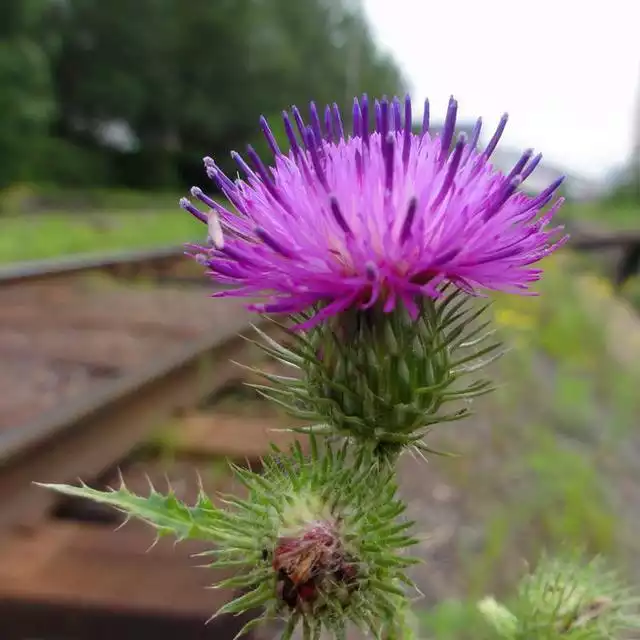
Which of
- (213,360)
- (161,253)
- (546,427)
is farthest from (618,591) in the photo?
(161,253)

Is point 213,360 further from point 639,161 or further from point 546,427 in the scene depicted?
point 639,161

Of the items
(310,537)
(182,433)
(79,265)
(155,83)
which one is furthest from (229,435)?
(155,83)

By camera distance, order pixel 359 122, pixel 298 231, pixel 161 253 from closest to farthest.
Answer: pixel 298 231 → pixel 359 122 → pixel 161 253

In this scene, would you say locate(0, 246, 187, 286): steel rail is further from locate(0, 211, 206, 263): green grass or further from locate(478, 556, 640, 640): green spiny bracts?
locate(478, 556, 640, 640): green spiny bracts

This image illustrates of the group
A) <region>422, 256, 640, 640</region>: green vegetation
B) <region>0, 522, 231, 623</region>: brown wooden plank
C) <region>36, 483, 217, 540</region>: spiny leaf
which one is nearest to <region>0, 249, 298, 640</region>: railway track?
<region>0, 522, 231, 623</region>: brown wooden plank

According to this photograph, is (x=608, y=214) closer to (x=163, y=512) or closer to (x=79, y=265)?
(x=79, y=265)

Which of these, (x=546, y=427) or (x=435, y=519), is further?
(x=546, y=427)
